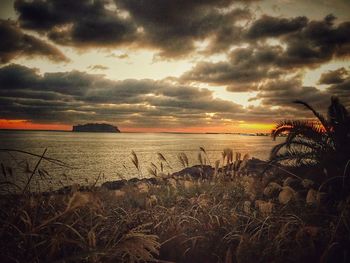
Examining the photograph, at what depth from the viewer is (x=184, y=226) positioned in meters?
4.75

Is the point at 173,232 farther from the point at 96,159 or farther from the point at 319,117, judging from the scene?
the point at 96,159

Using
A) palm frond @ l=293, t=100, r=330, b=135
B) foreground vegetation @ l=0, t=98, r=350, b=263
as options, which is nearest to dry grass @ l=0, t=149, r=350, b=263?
foreground vegetation @ l=0, t=98, r=350, b=263

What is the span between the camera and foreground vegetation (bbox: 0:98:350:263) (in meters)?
2.56

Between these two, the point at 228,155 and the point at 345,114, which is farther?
the point at 345,114

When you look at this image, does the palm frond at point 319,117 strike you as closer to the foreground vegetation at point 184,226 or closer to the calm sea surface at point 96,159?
the foreground vegetation at point 184,226

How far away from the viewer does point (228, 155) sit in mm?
6539

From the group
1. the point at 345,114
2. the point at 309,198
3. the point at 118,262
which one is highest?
the point at 345,114

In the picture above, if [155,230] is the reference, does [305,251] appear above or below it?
above

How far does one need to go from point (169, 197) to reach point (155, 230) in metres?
1.92

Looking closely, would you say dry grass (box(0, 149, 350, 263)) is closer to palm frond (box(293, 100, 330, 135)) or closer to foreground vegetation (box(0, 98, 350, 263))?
foreground vegetation (box(0, 98, 350, 263))

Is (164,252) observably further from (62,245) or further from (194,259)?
(62,245)

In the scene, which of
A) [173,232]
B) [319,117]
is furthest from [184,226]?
[319,117]

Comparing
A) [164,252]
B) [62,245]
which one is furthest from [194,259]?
[62,245]

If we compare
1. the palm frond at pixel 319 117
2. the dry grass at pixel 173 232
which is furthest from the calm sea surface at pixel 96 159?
the palm frond at pixel 319 117
